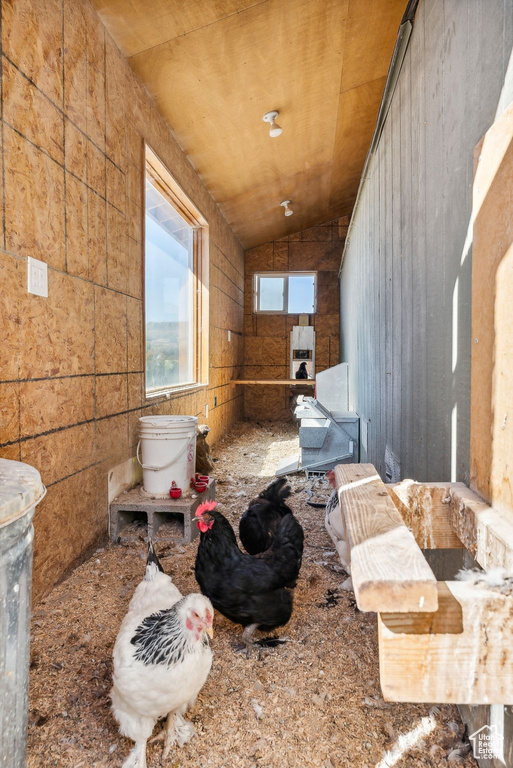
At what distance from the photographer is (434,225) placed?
170 centimetres

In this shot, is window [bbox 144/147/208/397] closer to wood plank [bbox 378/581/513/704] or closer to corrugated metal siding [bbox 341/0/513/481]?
corrugated metal siding [bbox 341/0/513/481]

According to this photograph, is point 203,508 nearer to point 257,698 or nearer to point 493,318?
point 257,698

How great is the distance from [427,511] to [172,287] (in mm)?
3763

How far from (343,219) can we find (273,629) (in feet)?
25.9

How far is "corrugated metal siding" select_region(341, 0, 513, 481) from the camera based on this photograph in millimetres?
1257

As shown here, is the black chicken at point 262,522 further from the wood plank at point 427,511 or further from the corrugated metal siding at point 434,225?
the wood plank at point 427,511

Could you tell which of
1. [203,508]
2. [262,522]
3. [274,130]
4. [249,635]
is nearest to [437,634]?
[249,635]

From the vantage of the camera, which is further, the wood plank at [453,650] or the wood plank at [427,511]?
the wood plank at [427,511]

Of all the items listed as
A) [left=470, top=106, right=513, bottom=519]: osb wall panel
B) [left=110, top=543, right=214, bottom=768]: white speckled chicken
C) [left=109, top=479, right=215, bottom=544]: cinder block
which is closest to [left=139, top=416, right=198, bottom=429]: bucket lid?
[left=109, top=479, right=215, bottom=544]: cinder block

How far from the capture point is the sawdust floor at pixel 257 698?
4.06ft

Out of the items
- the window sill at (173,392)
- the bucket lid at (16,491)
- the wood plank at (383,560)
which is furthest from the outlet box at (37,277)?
the wood plank at (383,560)

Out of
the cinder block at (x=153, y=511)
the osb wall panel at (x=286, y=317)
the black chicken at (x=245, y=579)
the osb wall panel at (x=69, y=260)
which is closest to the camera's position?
the black chicken at (x=245, y=579)

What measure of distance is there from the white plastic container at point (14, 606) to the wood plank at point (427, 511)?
833 millimetres

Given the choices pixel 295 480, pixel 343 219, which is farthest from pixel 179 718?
pixel 343 219
